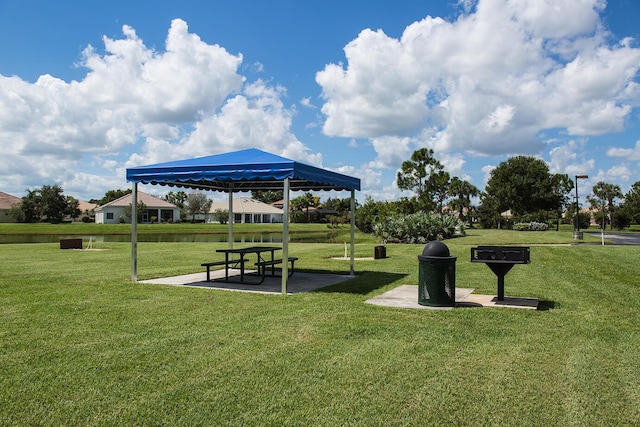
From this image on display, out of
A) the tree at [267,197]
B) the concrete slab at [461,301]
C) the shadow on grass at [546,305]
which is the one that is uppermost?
the tree at [267,197]

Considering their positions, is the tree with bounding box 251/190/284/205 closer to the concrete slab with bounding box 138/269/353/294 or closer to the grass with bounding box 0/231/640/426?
the concrete slab with bounding box 138/269/353/294

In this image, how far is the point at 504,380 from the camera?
4.52 m

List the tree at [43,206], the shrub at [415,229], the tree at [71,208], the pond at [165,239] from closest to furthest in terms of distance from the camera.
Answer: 1. the shrub at [415,229]
2. the pond at [165,239]
3. the tree at [43,206]
4. the tree at [71,208]

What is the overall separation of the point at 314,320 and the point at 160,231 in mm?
46277

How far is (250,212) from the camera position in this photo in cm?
8269

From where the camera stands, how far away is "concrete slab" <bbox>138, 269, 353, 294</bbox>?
9.91 meters

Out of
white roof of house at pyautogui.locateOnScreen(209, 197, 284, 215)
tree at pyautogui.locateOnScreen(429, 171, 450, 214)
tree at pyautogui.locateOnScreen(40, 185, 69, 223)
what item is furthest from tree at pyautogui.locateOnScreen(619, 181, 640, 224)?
tree at pyautogui.locateOnScreen(40, 185, 69, 223)

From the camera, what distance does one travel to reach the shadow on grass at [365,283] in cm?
974

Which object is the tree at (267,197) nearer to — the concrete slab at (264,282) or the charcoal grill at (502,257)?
the concrete slab at (264,282)

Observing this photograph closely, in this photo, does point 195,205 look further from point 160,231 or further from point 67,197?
point 160,231

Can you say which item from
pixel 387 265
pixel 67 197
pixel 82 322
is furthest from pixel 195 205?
pixel 82 322

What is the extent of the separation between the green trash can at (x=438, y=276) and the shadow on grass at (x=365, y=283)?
67.5 inches

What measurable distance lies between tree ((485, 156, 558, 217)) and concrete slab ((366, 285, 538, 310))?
55313 millimetres

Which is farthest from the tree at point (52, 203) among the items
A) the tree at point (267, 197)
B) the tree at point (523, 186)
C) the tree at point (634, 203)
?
the tree at point (634, 203)
